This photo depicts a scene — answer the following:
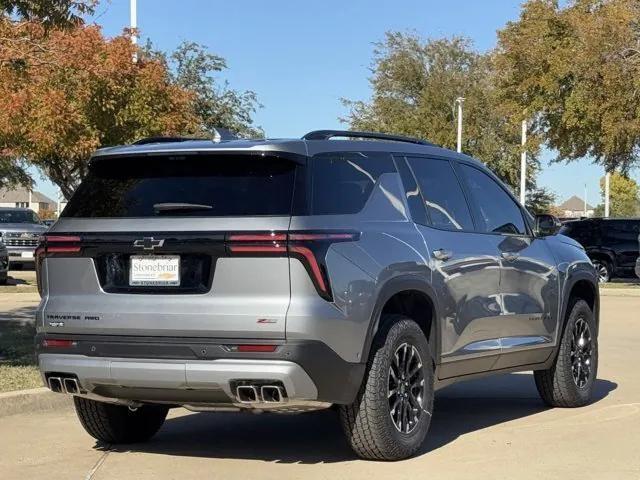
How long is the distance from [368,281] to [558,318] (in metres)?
2.84

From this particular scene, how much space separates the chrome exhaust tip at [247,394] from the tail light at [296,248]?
0.64 metres

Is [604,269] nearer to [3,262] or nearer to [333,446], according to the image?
[3,262]

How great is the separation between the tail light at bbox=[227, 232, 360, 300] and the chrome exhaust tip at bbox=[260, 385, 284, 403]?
0.56m

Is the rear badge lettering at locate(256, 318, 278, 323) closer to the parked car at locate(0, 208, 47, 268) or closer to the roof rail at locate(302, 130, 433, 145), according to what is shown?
the roof rail at locate(302, 130, 433, 145)

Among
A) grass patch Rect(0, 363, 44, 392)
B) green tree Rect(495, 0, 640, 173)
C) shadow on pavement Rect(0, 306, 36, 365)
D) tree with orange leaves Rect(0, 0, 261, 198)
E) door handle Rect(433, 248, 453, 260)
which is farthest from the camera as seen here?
green tree Rect(495, 0, 640, 173)

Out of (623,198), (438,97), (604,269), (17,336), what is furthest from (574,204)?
(17,336)

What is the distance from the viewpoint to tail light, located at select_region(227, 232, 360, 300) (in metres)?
5.90

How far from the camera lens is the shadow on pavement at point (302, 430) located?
7047 millimetres

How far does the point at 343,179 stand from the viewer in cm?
651

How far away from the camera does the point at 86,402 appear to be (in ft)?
23.4

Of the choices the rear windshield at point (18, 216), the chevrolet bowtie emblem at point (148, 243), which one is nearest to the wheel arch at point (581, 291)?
the chevrolet bowtie emblem at point (148, 243)

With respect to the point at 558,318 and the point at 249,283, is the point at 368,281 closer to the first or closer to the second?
the point at 249,283

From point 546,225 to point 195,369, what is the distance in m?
3.80

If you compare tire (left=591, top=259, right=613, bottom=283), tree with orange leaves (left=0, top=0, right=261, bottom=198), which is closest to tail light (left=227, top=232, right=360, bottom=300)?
tree with orange leaves (left=0, top=0, right=261, bottom=198)
